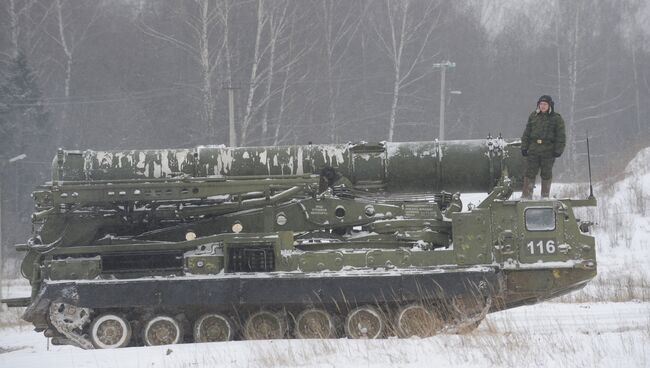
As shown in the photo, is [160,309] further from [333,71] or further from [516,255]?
[333,71]

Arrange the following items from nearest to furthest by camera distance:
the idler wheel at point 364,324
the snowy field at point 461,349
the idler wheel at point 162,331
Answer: the snowy field at point 461,349 → the idler wheel at point 364,324 → the idler wheel at point 162,331

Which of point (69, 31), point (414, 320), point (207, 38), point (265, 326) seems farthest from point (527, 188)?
point (69, 31)

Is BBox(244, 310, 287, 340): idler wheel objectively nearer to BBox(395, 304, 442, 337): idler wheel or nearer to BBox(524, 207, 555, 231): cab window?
BBox(395, 304, 442, 337): idler wheel

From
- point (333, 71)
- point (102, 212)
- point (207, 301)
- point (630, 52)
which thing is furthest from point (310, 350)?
point (630, 52)

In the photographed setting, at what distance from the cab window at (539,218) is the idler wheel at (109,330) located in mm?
5618

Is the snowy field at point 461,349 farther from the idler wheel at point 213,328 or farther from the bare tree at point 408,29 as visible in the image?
the bare tree at point 408,29

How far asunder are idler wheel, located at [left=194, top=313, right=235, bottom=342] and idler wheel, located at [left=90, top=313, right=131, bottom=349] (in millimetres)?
948

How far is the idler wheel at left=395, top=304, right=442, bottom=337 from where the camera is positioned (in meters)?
11.3

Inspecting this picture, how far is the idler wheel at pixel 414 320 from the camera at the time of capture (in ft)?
36.9

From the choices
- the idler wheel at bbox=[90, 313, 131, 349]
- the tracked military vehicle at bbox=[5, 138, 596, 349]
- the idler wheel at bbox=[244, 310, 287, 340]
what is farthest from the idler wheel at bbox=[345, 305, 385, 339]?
the idler wheel at bbox=[90, 313, 131, 349]

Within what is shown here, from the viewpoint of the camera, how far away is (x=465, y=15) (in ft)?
158

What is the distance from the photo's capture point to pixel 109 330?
11.5m

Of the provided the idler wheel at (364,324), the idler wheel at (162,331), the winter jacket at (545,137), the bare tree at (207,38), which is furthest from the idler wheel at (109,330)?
the bare tree at (207,38)

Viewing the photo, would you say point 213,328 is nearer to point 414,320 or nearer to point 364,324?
point 364,324
